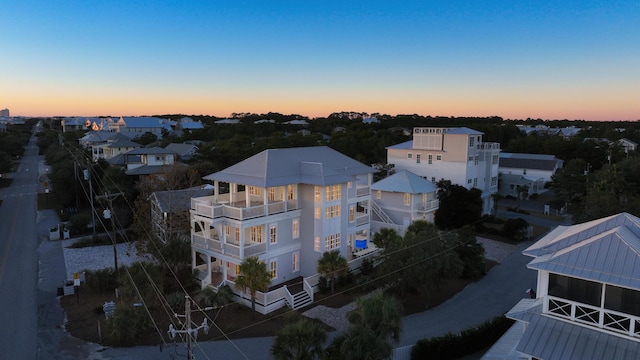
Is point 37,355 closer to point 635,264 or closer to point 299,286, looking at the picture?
point 299,286

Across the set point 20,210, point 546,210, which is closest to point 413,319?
point 546,210

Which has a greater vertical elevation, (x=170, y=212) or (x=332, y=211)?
(x=332, y=211)

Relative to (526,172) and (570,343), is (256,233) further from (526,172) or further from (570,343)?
(526,172)

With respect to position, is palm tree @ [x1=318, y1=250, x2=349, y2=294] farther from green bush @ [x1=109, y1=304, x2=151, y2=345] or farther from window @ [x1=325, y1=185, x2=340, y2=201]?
green bush @ [x1=109, y1=304, x2=151, y2=345]

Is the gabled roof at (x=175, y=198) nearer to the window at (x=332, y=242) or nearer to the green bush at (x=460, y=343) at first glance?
the window at (x=332, y=242)

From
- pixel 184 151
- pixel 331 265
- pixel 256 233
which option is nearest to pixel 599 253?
pixel 331 265

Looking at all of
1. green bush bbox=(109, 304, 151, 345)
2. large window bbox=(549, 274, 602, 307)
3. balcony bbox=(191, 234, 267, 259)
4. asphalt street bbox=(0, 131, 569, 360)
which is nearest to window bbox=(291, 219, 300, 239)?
balcony bbox=(191, 234, 267, 259)
